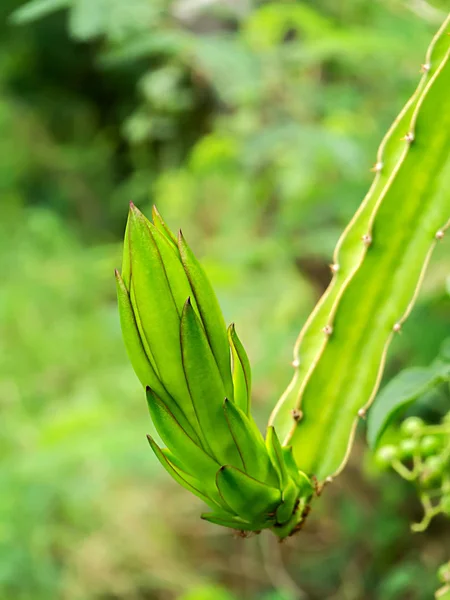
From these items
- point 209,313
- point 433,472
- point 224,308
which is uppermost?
point 224,308

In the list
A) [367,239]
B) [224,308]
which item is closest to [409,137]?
[367,239]

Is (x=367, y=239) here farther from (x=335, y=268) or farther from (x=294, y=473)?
(x=294, y=473)

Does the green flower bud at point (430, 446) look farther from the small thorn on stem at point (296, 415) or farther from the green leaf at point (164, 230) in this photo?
the green leaf at point (164, 230)

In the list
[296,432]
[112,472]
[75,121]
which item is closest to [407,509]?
[112,472]

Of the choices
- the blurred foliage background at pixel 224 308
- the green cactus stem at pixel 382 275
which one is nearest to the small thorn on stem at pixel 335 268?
the green cactus stem at pixel 382 275

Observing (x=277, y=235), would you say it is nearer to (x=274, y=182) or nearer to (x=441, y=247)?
(x=274, y=182)
